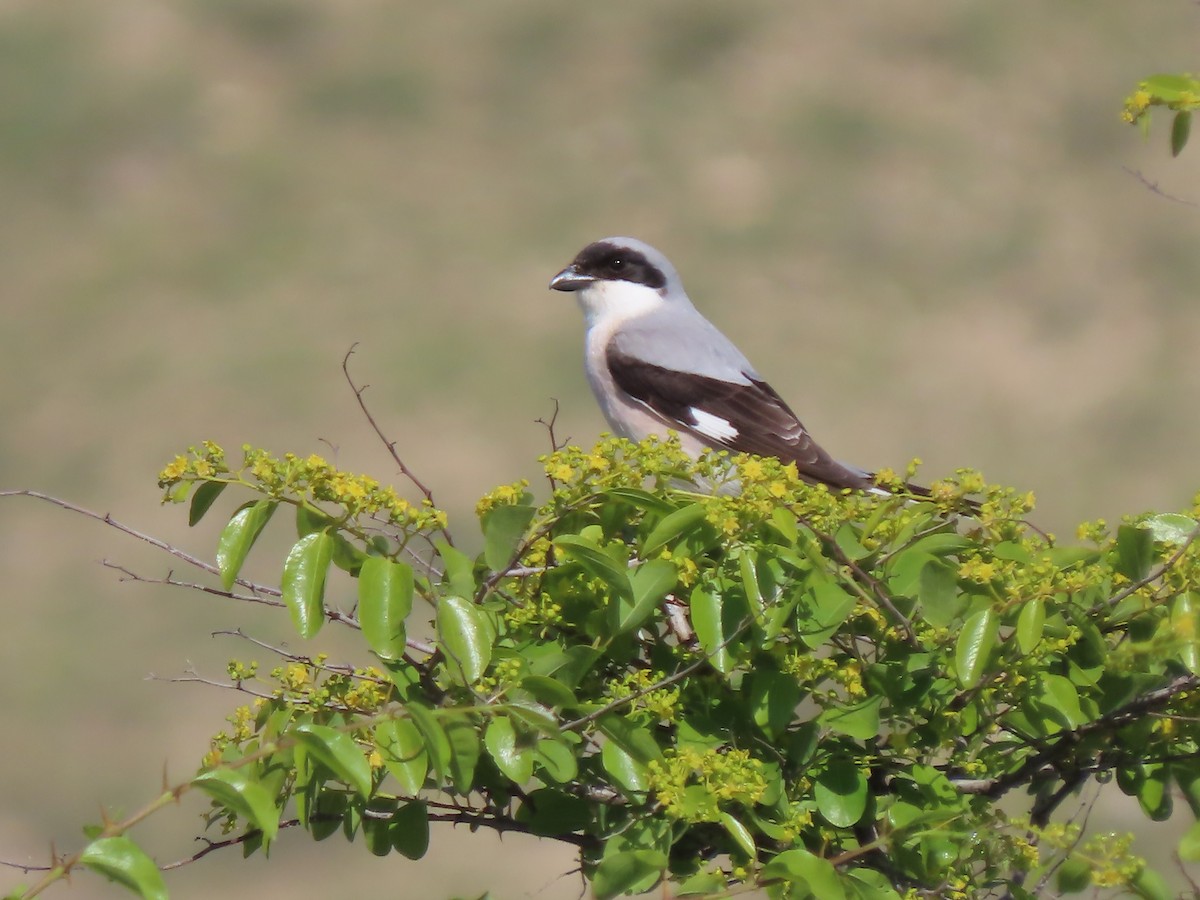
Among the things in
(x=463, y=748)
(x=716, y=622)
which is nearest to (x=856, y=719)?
(x=716, y=622)

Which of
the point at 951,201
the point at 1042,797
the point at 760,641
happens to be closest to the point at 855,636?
the point at 760,641

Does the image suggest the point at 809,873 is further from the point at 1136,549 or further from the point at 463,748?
the point at 1136,549

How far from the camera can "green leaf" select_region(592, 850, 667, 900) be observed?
2076mm

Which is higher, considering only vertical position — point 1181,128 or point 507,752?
point 1181,128

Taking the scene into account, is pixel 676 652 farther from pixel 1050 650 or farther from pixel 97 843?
pixel 97 843

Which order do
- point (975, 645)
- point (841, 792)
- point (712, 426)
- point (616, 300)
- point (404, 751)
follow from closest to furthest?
point (404, 751)
point (975, 645)
point (841, 792)
point (712, 426)
point (616, 300)

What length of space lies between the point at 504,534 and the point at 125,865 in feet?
2.22

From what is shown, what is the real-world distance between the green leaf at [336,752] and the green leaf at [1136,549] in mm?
1067

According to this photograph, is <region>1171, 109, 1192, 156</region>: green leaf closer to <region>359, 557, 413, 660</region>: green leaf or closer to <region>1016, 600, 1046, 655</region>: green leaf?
<region>1016, 600, 1046, 655</region>: green leaf

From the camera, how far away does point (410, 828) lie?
2348 mm

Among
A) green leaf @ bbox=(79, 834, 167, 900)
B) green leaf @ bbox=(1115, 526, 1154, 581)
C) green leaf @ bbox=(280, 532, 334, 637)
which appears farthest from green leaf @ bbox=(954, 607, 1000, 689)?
green leaf @ bbox=(79, 834, 167, 900)

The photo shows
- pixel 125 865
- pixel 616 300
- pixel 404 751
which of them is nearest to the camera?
pixel 125 865

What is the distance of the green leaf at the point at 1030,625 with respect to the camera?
2092mm

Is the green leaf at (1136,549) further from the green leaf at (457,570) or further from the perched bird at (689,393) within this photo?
the perched bird at (689,393)
